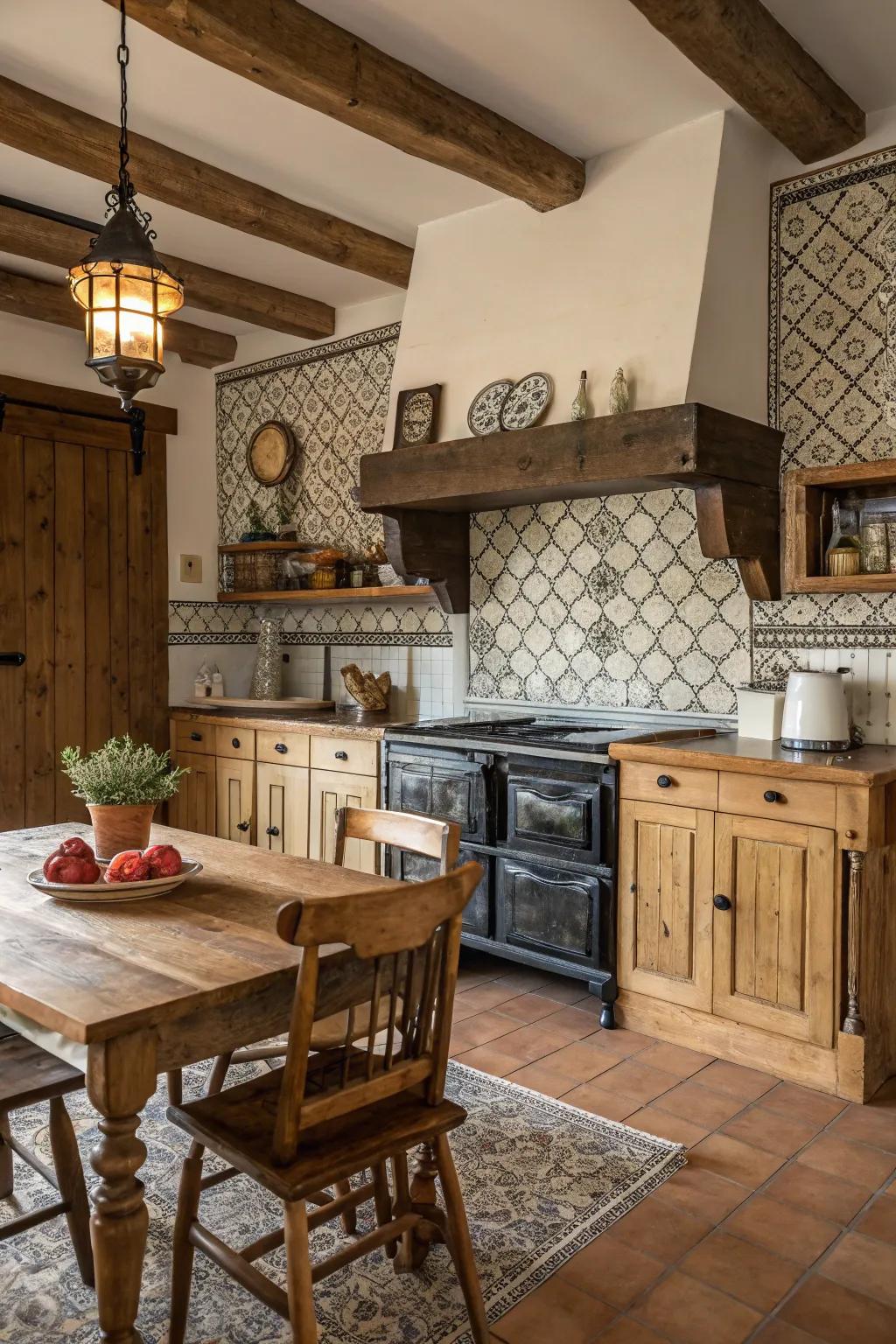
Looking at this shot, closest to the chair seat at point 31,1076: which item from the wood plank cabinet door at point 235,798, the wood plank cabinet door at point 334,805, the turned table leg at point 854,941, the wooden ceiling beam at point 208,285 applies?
the turned table leg at point 854,941

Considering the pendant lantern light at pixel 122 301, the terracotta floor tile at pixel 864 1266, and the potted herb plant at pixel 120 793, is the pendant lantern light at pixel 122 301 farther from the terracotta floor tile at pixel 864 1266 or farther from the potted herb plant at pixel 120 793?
the terracotta floor tile at pixel 864 1266

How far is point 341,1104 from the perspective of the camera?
164cm

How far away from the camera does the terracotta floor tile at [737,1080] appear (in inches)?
114

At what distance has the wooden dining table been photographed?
1.51 metres

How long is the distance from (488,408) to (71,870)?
96.0 inches

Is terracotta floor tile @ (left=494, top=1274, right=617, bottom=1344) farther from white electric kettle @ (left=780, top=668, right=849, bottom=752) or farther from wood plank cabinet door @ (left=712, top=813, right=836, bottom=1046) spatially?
white electric kettle @ (left=780, top=668, right=849, bottom=752)

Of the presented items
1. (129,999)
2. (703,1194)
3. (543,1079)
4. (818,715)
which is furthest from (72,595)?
(703,1194)

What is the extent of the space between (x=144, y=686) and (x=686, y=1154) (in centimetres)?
371

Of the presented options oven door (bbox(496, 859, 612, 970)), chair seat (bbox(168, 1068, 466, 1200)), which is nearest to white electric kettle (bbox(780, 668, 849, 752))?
oven door (bbox(496, 859, 612, 970))

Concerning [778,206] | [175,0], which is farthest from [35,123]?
[778,206]

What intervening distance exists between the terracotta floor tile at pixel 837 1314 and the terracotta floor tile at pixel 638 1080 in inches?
32.6

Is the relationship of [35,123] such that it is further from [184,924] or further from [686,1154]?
[686,1154]

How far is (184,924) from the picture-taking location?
1.92m

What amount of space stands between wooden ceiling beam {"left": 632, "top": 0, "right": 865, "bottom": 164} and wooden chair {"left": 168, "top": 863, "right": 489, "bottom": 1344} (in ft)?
7.41
